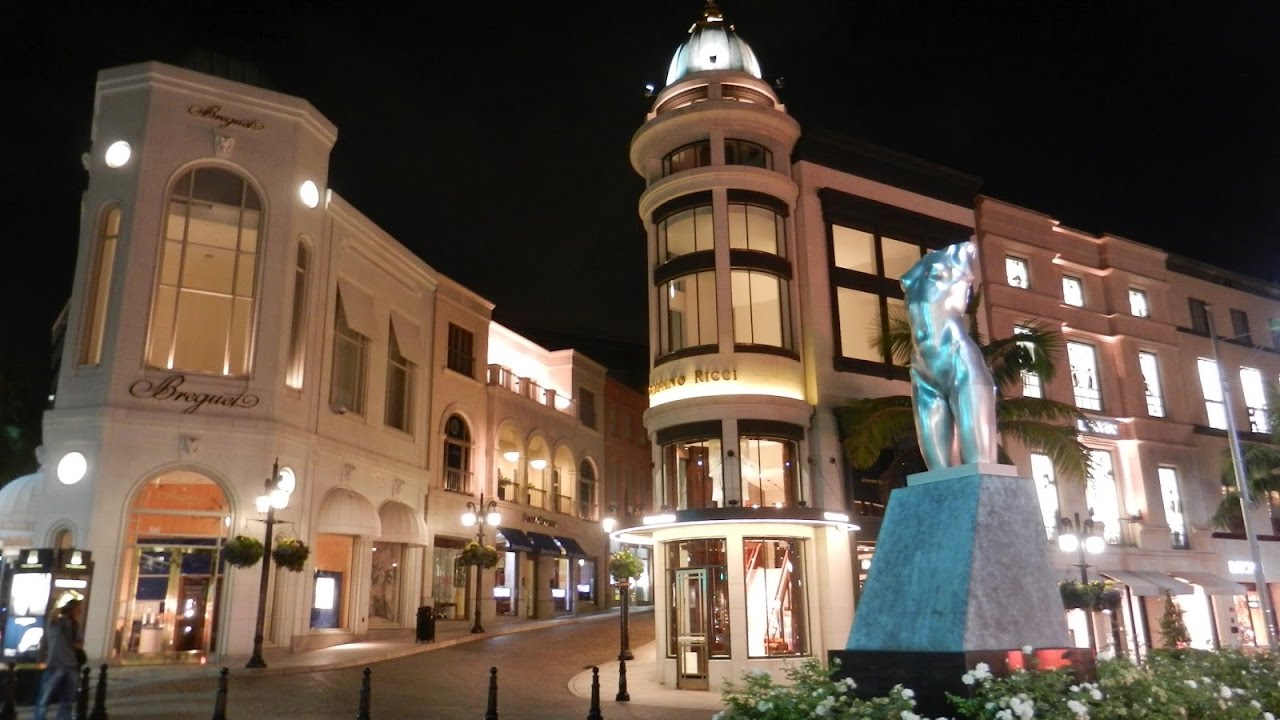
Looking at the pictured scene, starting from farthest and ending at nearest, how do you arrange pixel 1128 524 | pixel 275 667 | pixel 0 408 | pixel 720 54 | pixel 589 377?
1. pixel 589 377
2. pixel 0 408
3. pixel 1128 524
4. pixel 720 54
5. pixel 275 667

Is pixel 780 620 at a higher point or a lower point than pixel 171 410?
Result: lower

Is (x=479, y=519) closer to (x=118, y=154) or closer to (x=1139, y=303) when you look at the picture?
(x=118, y=154)

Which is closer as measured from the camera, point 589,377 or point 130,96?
point 130,96

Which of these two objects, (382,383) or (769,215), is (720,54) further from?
(382,383)

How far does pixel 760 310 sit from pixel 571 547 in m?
23.9

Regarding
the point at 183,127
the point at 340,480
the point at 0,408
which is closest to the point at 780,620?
the point at 340,480

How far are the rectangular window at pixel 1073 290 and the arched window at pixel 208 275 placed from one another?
27939 mm

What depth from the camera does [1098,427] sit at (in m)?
33.5

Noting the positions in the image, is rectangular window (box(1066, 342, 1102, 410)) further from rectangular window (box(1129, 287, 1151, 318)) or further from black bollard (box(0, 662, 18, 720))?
black bollard (box(0, 662, 18, 720))

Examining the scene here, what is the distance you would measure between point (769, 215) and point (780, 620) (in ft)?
37.1

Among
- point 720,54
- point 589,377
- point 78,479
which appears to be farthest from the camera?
point 589,377

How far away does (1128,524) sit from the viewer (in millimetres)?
33281

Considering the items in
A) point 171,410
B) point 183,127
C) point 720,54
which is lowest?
point 171,410

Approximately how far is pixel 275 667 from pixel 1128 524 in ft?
91.8
